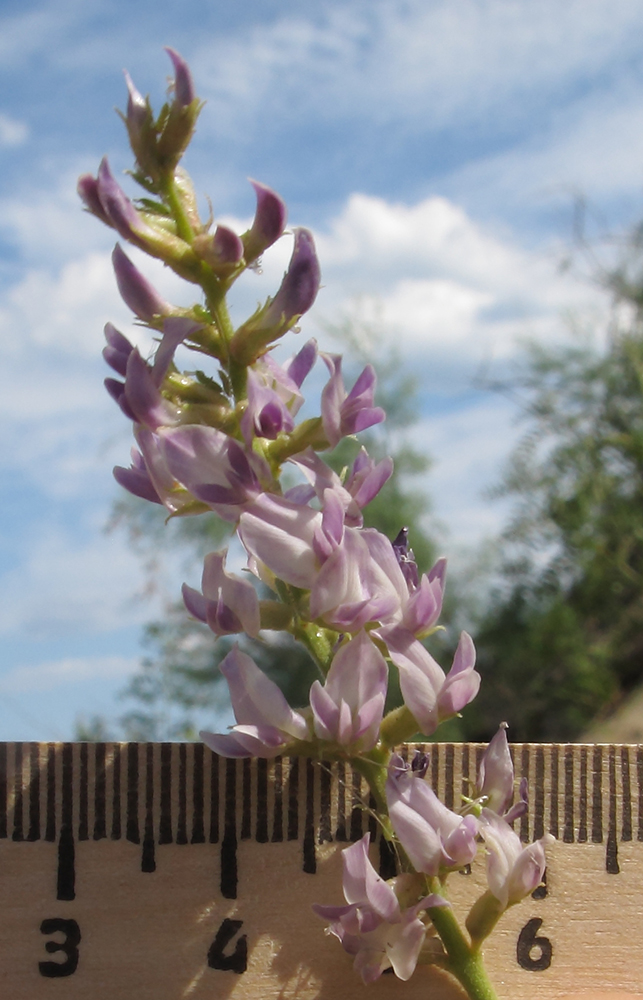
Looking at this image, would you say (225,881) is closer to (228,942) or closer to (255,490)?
(228,942)

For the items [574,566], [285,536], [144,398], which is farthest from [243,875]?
[574,566]

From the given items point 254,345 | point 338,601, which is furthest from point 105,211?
point 338,601

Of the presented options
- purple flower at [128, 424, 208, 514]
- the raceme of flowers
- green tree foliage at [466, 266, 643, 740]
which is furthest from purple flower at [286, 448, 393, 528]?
green tree foliage at [466, 266, 643, 740]

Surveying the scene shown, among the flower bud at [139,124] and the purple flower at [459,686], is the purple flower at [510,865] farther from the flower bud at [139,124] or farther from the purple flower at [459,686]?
the flower bud at [139,124]

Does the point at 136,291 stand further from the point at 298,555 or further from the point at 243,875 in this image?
the point at 243,875

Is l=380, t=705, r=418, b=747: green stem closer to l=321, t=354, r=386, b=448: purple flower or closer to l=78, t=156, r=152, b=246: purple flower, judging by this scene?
l=321, t=354, r=386, b=448: purple flower

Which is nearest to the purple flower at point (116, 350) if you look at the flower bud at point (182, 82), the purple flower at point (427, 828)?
the flower bud at point (182, 82)
